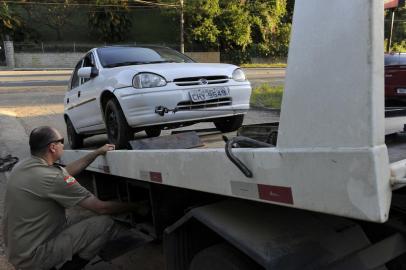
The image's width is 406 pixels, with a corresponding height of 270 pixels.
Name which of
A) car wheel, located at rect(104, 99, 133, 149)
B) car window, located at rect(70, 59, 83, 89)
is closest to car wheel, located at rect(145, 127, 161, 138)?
car wheel, located at rect(104, 99, 133, 149)

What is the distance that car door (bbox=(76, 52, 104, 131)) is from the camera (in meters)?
5.44

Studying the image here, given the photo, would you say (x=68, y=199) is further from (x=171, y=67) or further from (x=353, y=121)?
(x=353, y=121)

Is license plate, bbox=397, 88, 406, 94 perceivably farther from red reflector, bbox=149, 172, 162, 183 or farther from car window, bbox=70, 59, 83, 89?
car window, bbox=70, 59, 83, 89

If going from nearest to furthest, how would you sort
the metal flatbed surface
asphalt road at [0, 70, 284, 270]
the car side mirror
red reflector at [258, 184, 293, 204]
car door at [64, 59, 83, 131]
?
1. red reflector at [258, 184, 293, 204]
2. the metal flatbed surface
3. asphalt road at [0, 70, 284, 270]
4. the car side mirror
5. car door at [64, 59, 83, 131]

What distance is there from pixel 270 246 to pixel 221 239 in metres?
0.40

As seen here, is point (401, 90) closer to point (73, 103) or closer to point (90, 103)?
point (90, 103)

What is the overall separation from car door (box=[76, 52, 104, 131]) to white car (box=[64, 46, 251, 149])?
0.01m

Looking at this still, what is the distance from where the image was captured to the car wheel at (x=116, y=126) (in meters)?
4.72

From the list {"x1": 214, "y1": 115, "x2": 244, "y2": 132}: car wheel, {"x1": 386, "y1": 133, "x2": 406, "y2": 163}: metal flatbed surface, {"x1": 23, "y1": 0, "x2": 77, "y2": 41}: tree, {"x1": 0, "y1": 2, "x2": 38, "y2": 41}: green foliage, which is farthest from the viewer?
{"x1": 23, "y1": 0, "x2": 77, "y2": 41}: tree

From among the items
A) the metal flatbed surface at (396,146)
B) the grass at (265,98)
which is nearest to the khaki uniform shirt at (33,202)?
the metal flatbed surface at (396,146)

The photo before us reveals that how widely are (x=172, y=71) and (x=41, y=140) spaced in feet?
5.51

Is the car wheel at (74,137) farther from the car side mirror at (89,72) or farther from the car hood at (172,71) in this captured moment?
the car hood at (172,71)

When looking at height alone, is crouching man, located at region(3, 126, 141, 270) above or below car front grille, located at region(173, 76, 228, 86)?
below

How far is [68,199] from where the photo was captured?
132 inches
